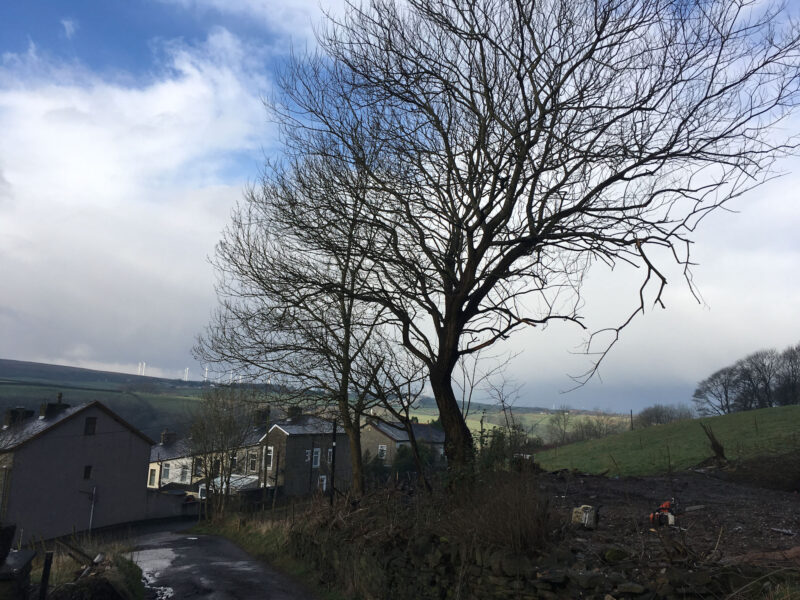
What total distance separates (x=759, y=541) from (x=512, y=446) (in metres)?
3.22

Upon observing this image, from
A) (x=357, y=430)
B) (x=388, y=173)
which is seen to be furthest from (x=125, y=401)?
(x=388, y=173)

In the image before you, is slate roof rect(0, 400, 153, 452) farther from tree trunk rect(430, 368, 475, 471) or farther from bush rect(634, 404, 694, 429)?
bush rect(634, 404, 694, 429)

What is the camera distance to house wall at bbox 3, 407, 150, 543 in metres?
29.8

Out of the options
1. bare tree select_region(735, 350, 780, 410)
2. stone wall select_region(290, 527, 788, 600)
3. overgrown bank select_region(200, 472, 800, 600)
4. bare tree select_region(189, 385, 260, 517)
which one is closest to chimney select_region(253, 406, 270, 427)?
overgrown bank select_region(200, 472, 800, 600)

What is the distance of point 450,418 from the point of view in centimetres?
856

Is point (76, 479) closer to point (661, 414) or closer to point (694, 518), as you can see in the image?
point (694, 518)

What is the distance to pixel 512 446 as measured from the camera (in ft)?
26.4

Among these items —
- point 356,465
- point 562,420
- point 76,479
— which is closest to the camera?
point 356,465

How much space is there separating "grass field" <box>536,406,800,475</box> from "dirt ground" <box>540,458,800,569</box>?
3.80 meters

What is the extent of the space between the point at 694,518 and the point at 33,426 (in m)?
36.7

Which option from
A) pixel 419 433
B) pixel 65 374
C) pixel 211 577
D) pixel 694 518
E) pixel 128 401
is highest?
pixel 65 374

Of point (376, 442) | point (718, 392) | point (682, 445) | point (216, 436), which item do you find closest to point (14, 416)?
point (216, 436)

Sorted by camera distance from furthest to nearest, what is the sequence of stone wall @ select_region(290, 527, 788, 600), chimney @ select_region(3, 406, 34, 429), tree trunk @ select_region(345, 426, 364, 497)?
chimney @ select_region(3, 406, 34, 429), tree trunk @ select_region(345, 426, 364, 497), stone wall @ select_region(290, 527, 788, 600)

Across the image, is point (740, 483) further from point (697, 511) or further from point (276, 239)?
point (276, 239)
